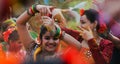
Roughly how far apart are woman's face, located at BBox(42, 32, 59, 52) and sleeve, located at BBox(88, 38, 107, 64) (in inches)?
8.0

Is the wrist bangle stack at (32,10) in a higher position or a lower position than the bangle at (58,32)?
higher

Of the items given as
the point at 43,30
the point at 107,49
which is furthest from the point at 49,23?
the point at 107,49

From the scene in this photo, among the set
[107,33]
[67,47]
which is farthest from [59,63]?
[107,33]

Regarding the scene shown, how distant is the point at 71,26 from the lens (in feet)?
12.0

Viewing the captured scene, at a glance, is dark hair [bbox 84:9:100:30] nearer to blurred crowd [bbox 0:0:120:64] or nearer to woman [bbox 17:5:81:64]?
blurred crowd [bbox 0:0:120:64]

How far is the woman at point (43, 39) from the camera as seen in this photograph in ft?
11.9

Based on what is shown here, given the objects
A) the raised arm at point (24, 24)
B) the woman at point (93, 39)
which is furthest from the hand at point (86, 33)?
the raised arm at point (24, 24)

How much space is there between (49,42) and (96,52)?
0.92 feet

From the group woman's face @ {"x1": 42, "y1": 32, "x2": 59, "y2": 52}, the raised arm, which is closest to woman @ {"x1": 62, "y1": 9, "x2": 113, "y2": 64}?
woman's face @ {"x1": 42, "y1": 32, "x2": 59, "y2": 52}

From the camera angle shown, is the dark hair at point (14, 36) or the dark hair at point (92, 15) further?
the dark hair at point (14, 36)

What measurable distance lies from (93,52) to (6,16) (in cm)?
58

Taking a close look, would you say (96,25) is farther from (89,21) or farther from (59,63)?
(59,63)

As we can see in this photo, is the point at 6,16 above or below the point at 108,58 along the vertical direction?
above

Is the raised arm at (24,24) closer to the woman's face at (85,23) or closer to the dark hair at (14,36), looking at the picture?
the dark hair at (14,36)
